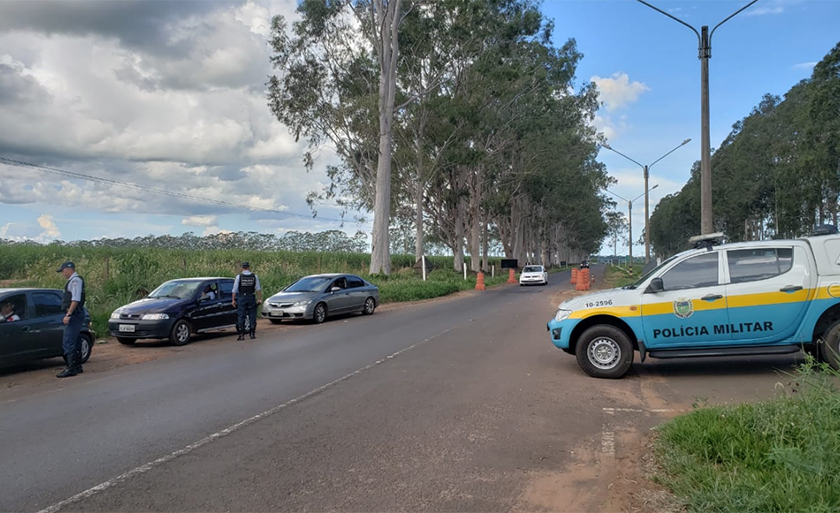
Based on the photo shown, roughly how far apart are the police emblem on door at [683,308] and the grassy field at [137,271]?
1299 cm

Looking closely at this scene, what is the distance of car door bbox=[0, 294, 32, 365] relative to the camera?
9838mm

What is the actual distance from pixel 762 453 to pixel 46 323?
424 inches

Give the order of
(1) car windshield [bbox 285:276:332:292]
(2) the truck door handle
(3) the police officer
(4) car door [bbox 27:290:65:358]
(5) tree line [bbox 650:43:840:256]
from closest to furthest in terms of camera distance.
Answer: (2) the truck door handle → (4) car door [bbox 27:290:65:358] → (3) the police officer → (1) car windshield [bbox 285:276:332:292] → (5) tree line [bbox 650:43:840:256]

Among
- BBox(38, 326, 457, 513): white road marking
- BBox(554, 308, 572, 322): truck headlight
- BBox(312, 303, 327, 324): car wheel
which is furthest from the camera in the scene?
BBox(312, 303, 327, 324): car wheel

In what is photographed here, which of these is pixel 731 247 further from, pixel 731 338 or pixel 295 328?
pixel 295 328

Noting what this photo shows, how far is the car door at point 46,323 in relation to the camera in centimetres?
1038

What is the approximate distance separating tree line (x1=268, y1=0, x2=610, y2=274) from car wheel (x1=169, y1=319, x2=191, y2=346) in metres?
17.5

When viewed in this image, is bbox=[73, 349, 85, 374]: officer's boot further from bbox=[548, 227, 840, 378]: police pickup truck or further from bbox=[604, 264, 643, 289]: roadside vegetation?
bbox=[604, 264, 643, 289]: roadside vegetation

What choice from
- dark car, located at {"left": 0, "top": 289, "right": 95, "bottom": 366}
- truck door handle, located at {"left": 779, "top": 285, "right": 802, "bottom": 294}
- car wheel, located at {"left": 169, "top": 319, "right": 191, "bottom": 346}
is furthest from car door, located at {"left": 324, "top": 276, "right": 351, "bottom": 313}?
truck door handle, located at {"left": 779, "top": 285, "right": 802, "bottom": 294}

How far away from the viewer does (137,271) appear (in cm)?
1952

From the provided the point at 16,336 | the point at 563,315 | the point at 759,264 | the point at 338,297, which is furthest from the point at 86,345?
the point at 759,264

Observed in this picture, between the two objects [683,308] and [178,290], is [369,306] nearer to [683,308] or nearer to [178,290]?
[178,290]

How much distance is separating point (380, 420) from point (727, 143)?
72.1 m

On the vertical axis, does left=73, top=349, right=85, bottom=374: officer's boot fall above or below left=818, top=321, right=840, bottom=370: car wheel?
below
